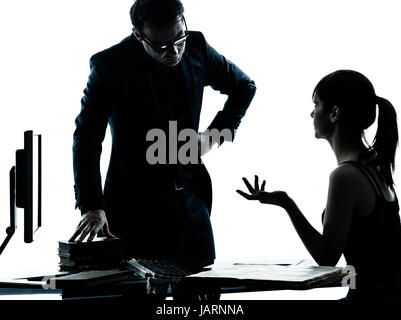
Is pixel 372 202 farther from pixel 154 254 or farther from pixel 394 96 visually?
pixel 394 96

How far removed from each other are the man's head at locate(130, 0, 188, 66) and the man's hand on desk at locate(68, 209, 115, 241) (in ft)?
1.87

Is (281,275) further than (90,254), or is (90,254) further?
(90,254)

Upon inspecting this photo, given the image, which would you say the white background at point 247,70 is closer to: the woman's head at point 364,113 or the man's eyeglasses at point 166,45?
the man's eyeglasses at point 166,45

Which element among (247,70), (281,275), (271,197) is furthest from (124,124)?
(247,70)

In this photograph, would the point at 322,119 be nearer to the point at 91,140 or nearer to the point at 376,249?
the point at 376,249

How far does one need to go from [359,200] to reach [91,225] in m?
0.85

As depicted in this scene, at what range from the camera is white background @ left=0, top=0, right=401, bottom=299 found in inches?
149

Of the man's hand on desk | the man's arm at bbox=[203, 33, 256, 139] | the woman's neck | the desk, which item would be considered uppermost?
the man's arm at bbox=[203, 33, 256, 139]

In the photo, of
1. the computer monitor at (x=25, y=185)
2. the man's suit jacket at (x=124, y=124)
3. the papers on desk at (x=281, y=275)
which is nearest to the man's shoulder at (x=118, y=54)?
the man's suit jacket at (x=124, y=124)

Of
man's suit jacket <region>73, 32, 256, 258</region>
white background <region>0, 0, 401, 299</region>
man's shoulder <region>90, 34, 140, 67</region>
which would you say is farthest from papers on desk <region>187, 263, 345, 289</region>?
white background <region>0, 0, 401, 299</region>

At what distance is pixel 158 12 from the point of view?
84.6 inches

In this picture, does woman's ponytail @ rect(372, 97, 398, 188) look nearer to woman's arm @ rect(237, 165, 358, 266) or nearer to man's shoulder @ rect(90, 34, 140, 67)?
woman's arm @ rect(237, 165, 358, 266)

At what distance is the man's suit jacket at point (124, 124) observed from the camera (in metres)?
2.23

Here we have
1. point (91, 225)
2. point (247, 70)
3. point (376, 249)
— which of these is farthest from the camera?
point (247, 70)
